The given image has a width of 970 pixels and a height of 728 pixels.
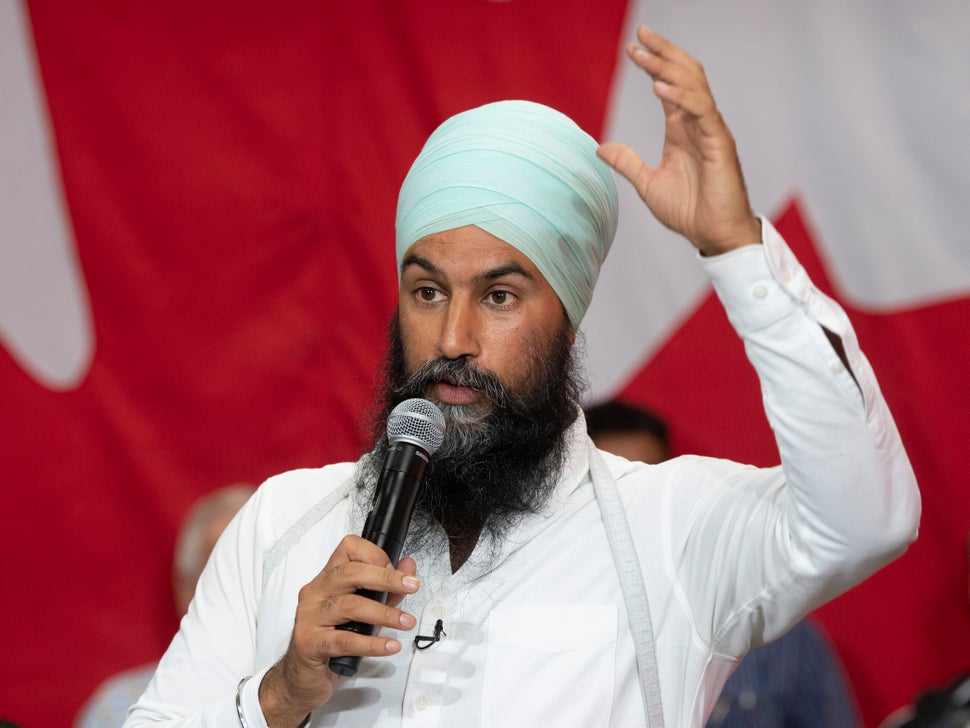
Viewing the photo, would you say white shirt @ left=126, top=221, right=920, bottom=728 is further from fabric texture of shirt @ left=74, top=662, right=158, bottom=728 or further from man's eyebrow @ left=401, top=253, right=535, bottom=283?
fabric texture of shirt @ left=74, top=662, right=158, bottom=728

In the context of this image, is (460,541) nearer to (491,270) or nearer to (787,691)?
(491,270)

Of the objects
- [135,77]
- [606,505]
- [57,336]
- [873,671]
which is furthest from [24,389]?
[873,671]

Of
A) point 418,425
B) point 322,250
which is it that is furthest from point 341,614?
point 322,250

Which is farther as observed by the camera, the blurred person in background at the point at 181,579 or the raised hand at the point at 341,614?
the blurred person in background at the point at 181,579

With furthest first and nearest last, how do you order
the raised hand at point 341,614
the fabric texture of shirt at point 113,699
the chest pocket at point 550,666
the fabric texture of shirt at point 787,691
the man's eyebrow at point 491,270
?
1. the fabric texture of shirt at point 113,699
2. the fabric texture of shirt at point 787,691
3. the man's eyebrow at point 491,270
4. the chest pocket at point 550,666
5. the raised hand at point 341,614

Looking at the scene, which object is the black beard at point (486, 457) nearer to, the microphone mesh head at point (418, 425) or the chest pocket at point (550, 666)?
the chest pocket at point (550, 666)

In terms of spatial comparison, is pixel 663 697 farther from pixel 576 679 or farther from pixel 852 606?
pixel 852 606

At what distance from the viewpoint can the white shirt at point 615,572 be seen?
5.25ft

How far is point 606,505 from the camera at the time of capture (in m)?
2.07

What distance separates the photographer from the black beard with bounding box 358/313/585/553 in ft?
7.07

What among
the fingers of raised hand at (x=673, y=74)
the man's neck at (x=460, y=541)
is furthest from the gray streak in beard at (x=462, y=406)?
the fingers of raised hand at (x=673, y=74)

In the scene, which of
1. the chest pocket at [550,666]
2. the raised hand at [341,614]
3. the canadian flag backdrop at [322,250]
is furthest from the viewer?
the canadian flag backdrop at [322,250]

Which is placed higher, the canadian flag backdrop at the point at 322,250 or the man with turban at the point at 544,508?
the canadian flag backdrop at the point at 322,250

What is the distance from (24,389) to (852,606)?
2.79 meters
